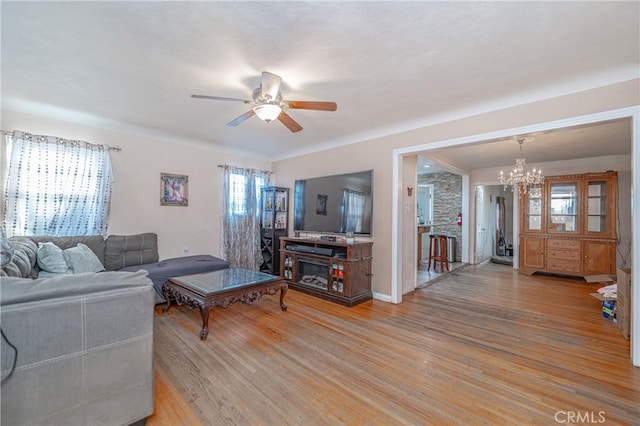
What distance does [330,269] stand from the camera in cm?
381

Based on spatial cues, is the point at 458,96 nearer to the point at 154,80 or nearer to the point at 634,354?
the point at 634,354

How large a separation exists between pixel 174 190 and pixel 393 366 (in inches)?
160

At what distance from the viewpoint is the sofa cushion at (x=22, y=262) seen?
5.53ft

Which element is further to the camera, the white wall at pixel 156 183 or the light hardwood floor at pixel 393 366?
the white wall at pixel 156 183

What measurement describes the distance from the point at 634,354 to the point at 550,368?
0.74m

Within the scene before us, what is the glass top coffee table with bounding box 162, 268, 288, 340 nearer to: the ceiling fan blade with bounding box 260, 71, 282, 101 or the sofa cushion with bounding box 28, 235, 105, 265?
the sofa cushion with bounding box 28, 235, 105, 265

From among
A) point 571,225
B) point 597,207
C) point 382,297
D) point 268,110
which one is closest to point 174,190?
point 268,110

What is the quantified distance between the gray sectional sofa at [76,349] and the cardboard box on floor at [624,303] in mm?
4196

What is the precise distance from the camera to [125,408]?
1428mm

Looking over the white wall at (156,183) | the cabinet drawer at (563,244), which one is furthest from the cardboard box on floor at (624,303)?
the white wall at (156,183)

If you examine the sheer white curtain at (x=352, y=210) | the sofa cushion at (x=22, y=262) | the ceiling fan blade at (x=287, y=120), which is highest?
the ceiling fan blade at (x=287, y=120)

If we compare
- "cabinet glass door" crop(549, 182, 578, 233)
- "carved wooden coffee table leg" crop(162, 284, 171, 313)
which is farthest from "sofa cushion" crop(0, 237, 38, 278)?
"cabinet glass door" crop(549, 182, 578, 233)

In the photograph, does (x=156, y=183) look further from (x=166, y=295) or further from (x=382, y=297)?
(x=382, y=297)

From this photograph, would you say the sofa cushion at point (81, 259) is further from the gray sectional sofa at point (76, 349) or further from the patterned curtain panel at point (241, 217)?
the patterned curtain panel at point (241, 217)
